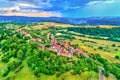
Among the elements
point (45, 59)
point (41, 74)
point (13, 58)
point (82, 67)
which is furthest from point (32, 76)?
point (13, 58)

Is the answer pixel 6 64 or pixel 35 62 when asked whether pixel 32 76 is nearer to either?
pixel 35 62

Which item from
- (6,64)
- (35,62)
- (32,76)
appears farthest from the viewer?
(6,64)

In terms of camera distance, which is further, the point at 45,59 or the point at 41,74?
the point at 45,59

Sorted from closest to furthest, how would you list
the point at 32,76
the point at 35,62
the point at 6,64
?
the point at 32,76 → the point at 35,62 → the point at 6,64

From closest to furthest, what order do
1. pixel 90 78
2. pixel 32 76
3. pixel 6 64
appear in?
pixel 90 78 < pixel 32 76 < pixel 6 64

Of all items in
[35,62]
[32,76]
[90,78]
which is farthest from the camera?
[35,62]

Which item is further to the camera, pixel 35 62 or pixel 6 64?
pixel 6 64

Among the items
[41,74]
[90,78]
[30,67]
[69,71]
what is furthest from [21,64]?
[90,78]

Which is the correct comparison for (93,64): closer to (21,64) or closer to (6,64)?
(21,64)
